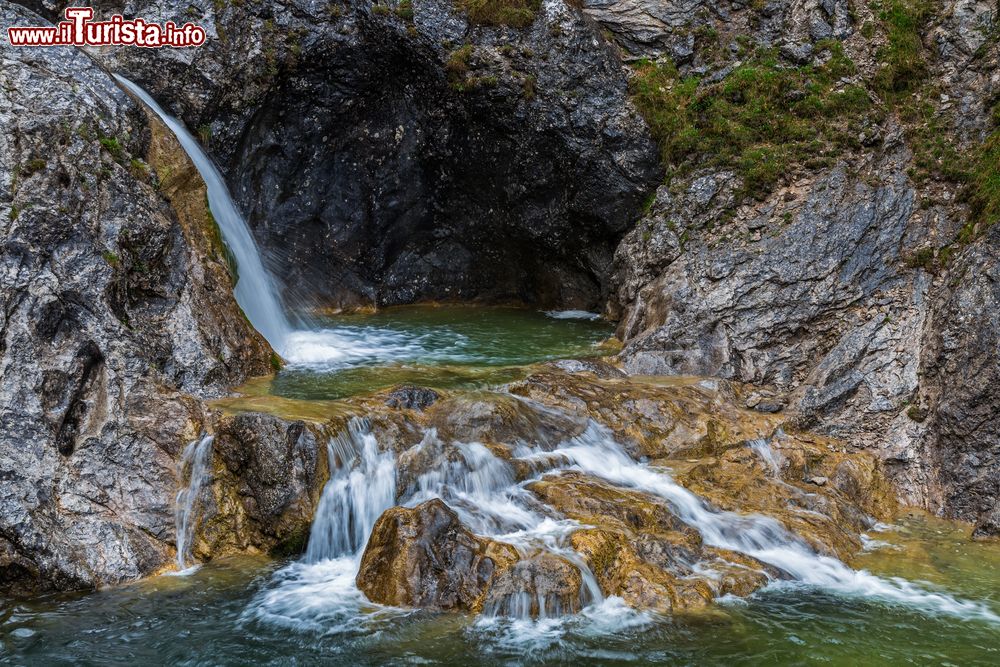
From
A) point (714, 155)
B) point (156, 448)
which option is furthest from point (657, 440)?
point (714, 155)

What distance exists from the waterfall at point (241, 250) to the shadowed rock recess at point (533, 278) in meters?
0.89

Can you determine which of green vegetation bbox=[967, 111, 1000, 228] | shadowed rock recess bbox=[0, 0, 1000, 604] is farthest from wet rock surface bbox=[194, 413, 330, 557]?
green vegetation bbox=[967, 111, 1000, 228]

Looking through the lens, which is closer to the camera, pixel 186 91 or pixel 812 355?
pixel 812 355

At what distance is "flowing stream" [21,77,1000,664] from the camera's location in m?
6.67

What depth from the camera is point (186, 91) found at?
15.0 meters

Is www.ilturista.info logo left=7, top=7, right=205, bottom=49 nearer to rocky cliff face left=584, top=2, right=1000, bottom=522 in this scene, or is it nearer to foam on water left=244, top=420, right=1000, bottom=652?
rocky cliff face left=584, top=2, right=1000, bottom=522

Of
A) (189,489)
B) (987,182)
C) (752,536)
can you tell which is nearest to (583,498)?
(752,536)

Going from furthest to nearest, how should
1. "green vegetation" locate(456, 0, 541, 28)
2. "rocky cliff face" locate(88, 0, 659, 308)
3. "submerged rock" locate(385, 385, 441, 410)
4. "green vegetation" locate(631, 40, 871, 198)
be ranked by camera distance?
1. "green vegetation" locate(456, 0, 541, 28)
2. "rocky cliff face" locate(88, 0, 659, 308)
3. "green vegetation" locate(631, 40, 871, 198)
4. "submerged rock" locate(385, 385, 441, 410)

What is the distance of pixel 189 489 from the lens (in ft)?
28.3

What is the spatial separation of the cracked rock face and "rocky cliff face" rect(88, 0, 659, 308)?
14.1 feet

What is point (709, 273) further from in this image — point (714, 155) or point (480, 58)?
point (480, 58)

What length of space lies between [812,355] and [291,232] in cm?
1137

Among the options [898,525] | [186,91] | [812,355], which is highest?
[186,91]

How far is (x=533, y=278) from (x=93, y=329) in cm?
1138
